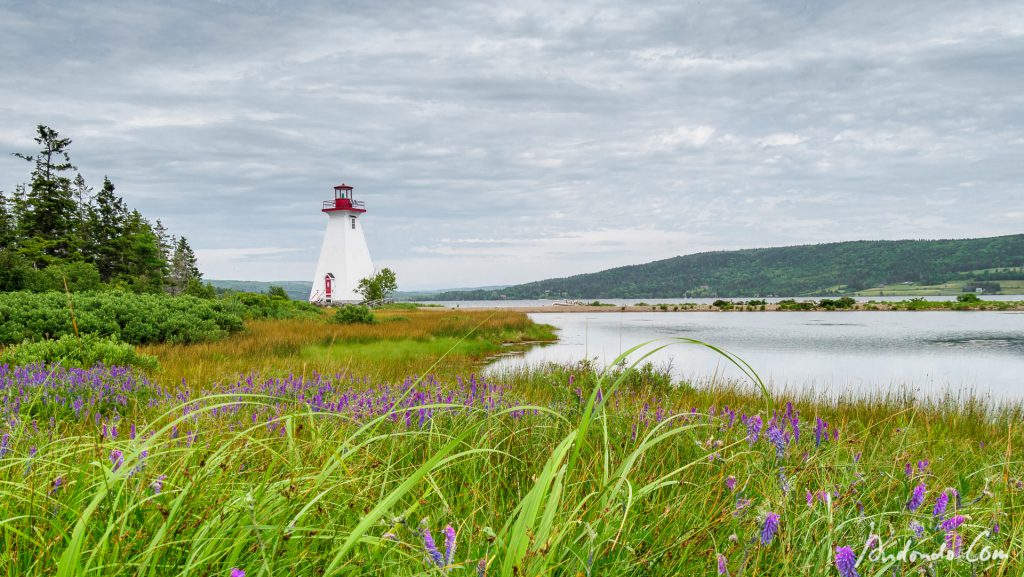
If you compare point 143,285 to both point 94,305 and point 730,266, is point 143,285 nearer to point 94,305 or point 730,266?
point 94,305

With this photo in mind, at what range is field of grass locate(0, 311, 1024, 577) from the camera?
5.50 feet

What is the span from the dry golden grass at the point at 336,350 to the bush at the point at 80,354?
454 millimetres

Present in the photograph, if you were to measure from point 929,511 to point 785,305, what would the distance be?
68.4m

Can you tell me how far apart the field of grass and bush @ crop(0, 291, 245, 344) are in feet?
27.6

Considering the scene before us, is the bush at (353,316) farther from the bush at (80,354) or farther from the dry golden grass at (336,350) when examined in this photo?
the bush at (80,354)

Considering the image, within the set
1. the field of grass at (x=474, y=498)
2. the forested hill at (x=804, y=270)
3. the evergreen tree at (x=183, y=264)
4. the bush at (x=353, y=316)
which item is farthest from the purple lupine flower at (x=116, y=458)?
the forested hill at (x=804, y=270)

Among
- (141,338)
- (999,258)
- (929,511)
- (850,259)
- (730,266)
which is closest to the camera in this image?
(929,511)

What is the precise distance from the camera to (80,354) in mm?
8453

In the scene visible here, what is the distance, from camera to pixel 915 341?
25.5 metres

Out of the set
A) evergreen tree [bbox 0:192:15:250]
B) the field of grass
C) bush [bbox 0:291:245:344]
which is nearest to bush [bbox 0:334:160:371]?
the field of grass

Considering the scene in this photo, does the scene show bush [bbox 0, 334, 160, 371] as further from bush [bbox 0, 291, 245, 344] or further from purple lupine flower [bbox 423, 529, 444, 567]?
purple lupine flower [bbox 423, 529, 444, 567]

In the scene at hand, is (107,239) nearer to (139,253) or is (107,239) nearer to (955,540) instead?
(139,253)

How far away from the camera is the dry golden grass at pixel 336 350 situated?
9.45 meters

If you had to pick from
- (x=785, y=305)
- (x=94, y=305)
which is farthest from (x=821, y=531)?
(x=785, y=305)
